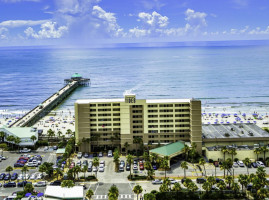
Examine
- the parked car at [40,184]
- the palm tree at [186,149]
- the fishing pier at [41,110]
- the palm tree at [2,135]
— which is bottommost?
the parked car at [40,184]

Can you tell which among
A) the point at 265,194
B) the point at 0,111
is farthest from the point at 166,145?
the point at 0,111

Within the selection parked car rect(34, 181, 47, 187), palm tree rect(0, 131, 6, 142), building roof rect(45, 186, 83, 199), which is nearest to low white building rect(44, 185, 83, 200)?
building roof rect(45, 186, 83, 199)

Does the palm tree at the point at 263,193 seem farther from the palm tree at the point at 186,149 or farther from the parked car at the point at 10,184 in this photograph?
the parked car at the point at 10,184

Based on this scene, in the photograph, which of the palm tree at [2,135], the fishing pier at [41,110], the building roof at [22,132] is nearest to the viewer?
the palm tree at [2,135]

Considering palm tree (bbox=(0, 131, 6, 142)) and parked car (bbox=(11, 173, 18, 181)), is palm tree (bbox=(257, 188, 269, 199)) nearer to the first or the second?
parked car (bbox=(11, 173, 18, 181))

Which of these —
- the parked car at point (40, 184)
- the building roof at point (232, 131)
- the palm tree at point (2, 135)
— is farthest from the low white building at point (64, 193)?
the palm tree at point (2, 135)

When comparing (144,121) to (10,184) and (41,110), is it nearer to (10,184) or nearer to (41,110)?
(10,184)
